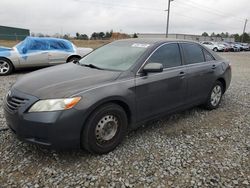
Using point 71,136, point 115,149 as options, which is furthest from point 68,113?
point 115,149

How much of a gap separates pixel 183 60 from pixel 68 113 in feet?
7.84

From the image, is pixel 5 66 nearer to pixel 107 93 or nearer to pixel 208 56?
pixel 107 93

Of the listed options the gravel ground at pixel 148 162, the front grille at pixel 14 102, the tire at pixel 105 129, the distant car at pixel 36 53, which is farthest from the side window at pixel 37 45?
the tire at pixel 105 129

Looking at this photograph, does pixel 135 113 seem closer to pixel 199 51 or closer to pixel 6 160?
pixel 6 160

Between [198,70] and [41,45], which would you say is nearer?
[198,70]

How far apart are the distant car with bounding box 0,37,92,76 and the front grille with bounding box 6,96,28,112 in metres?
6.05

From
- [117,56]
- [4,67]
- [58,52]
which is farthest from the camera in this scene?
[58,52]

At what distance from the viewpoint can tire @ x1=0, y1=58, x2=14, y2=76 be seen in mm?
8039

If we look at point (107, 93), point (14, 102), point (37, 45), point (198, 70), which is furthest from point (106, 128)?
point (37, 45)

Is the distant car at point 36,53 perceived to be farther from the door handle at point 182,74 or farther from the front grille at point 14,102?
the door handle at point 182,74

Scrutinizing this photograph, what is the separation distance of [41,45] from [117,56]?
620 cm

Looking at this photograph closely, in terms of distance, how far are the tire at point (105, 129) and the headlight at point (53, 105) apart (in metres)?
0.32

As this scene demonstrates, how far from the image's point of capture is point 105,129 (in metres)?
2.96

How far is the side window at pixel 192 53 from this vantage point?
4.10 metres
